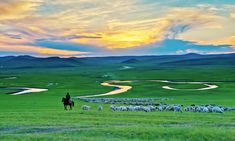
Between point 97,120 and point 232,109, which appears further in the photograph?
point 232,109

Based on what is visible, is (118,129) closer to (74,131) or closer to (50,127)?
(74,131)

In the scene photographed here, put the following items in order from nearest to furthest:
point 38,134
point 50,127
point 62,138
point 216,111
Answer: point 62,138 → point 38,134 → point 50,127 → point 216,111

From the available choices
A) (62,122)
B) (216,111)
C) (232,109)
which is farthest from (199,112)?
(62,122)

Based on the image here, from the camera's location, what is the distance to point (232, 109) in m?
47.8

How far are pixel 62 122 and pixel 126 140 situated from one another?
31.0ft

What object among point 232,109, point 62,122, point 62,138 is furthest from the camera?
point 232,109

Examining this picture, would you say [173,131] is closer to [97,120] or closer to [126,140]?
[126,140]

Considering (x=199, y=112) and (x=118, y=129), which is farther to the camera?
(x=199, y=112)

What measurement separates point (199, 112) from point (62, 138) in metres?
22.5

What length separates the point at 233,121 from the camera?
34.8 m

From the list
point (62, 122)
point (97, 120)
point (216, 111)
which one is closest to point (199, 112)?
point (216, 111)

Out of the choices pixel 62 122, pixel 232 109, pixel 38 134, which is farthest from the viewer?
pixel 232 109

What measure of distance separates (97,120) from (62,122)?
3223 mm

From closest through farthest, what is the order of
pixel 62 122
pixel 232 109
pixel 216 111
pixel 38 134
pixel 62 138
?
pixel 62 138
pixel 38 134
pixel 62 122
pixel 216 111
pixel 232 109
